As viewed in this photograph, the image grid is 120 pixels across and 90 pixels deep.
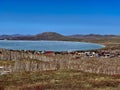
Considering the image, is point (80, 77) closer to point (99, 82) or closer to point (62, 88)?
point (99, 82)

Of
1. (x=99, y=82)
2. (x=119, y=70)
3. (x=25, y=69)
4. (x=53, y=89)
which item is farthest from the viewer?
(x=119, y=70)

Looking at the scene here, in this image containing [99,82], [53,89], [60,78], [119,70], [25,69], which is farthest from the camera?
[119,70]

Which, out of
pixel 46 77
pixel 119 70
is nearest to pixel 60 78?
pixel 46 77

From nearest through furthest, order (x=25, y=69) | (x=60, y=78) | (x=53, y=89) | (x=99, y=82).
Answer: (x=53, y=89), (x=99, y=82), (x=60, y=78), (x=25, y=69)

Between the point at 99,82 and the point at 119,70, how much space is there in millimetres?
17028

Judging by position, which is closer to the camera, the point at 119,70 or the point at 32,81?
the point at 32,81

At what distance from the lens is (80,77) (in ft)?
116

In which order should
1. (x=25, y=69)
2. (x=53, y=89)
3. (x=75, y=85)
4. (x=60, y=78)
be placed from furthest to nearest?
1. (x=25, y=69)
2. (x=60, y=78)
3. (x=75, y=85)
4. (x=53, y=89)

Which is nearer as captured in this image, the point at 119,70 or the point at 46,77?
the point at 46,77

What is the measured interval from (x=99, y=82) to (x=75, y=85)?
3.56 m

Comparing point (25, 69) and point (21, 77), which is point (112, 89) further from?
point (25, 69)

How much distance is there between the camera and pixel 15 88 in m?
27.2

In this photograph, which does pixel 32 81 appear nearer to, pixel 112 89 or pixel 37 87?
pixel 37 87

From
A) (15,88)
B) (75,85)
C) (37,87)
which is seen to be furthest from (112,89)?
(15,88)
